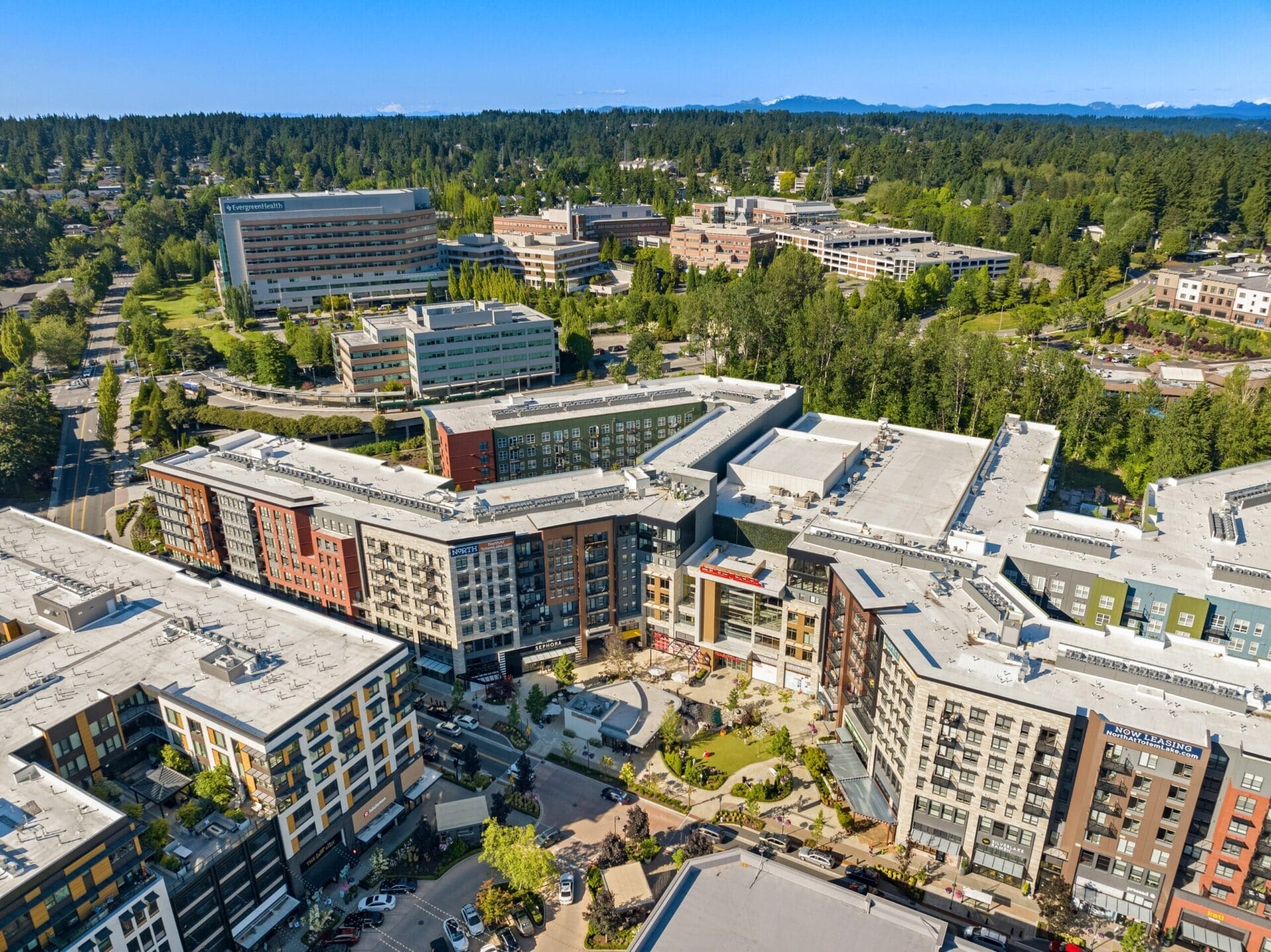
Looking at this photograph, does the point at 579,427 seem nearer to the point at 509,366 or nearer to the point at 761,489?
the point at 761,489

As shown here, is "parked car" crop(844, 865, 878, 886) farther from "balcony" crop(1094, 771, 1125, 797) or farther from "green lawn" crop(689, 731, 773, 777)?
"balcony" crop(1094, 771, 1125, 797)

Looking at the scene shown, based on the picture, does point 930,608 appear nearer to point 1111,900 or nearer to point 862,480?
point 1111,900

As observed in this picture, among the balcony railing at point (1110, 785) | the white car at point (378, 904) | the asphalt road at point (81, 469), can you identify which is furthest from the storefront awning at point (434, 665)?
the balcony railing at point (1110, 785)

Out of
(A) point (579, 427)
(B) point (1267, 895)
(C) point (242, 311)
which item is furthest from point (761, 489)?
(C) point (242, 311)

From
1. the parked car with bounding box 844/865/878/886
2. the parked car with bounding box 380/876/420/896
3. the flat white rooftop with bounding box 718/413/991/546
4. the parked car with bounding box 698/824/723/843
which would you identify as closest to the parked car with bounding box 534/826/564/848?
the parked car with bounding box 380/876/420/896

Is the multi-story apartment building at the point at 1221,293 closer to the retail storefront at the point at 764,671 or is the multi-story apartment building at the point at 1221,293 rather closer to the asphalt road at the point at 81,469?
the retail storefront at the point at 764,671

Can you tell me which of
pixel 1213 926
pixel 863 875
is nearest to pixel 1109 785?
pixel 1213 926

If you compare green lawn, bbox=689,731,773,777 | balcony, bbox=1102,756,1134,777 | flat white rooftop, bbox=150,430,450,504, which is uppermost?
flat white rooftop, bbox=150,430,450,504
